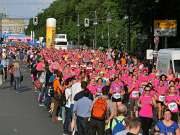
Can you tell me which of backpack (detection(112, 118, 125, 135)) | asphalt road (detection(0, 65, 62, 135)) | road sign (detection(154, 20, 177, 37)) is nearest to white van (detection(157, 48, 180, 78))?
asphalt road (detection(0, 65, 62, 135))

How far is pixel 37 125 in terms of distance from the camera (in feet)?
64.1

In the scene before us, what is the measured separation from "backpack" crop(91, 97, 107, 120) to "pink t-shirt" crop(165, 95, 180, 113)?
189 centimetres

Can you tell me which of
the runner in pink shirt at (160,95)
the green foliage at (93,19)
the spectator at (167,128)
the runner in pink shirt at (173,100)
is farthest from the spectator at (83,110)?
the green foliage at (93,19)

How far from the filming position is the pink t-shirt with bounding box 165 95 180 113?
15.2m

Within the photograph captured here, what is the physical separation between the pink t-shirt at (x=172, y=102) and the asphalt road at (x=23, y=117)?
340cm

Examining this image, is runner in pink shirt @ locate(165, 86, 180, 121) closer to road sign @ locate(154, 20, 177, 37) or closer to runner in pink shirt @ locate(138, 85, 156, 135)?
runner in pink shirt @ locate(138, 85, 156, 135)

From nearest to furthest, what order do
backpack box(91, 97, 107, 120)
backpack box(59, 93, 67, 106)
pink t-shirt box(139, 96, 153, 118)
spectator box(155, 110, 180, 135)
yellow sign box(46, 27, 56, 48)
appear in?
spectator box(155, 110, 180, 135) → backpack box(91, 97, 107, 120) → pink t-shirt box(139, 96, 153, 118) → backpack box(59, 93, 67, 106) → yellow sign box(46, 27, 56, 48)

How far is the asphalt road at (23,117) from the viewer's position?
722 inches

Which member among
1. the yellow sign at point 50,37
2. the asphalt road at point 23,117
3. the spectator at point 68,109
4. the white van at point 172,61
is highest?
the yellow sign at point 50,37

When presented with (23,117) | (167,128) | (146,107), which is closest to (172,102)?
(146,107)

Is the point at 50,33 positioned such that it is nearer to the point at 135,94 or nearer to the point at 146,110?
the point at 135,94

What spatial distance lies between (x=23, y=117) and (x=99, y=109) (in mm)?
8245

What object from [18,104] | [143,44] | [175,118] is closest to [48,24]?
[143,44]

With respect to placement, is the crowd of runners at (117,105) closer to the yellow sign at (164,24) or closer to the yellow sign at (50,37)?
the yellow sign at (164,24)
